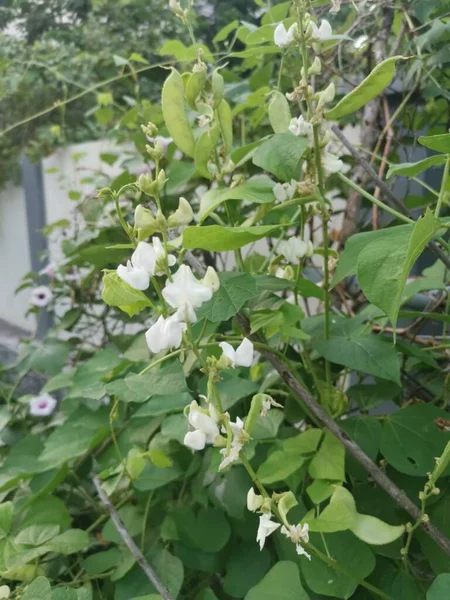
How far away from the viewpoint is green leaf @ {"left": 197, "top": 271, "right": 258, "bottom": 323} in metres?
0.34

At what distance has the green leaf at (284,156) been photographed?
375 millimetres

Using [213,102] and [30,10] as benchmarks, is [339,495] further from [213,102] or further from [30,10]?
[30,10]

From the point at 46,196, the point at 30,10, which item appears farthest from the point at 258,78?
the point at 46,196

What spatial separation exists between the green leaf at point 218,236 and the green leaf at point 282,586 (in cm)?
25

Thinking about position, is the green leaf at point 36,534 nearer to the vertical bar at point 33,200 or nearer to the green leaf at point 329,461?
the green leaf at point 329,461

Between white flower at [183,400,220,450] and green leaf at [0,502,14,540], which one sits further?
green leaf at [0,502,14,540]

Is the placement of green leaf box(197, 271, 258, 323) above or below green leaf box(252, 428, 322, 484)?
above

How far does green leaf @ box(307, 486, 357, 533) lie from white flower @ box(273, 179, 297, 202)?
217 millimetres

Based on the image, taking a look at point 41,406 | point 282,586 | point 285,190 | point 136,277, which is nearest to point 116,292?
point 136,277

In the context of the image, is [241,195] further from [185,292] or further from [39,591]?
[39,591]

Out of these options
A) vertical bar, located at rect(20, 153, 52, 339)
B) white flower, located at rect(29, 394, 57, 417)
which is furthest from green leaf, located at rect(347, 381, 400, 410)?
vertical bar, located at rect(20, 153, 52, 339)

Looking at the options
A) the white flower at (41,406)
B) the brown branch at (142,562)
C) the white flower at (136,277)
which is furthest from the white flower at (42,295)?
the white flower at (136,277)

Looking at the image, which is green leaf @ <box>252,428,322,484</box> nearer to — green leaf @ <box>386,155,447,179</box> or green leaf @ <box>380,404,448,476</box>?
green leaf @ <box>380,404,448,476</box>

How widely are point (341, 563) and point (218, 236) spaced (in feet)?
0.88
